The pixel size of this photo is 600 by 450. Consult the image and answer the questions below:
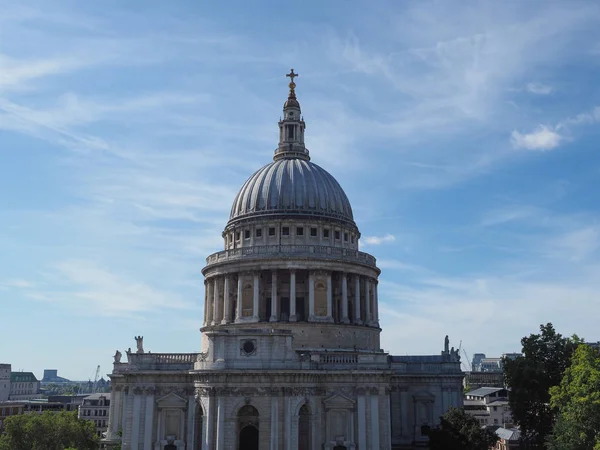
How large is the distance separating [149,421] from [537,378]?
123 feet

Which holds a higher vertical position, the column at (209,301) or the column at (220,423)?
the column at (209,301)

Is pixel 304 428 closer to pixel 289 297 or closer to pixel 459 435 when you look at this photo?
pixel 459 435

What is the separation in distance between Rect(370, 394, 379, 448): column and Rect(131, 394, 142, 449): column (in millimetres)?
22070

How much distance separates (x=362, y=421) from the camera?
59.6 metres

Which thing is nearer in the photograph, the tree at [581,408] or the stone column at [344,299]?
the tree at [581,408]

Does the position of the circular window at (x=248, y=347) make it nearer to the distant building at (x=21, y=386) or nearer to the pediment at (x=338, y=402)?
the pediment at (x=338, y=402)

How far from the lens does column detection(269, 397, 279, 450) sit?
57844mm

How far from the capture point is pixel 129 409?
6303 cm

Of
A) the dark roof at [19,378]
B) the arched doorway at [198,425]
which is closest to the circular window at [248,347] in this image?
the arched doorway at [198,425]

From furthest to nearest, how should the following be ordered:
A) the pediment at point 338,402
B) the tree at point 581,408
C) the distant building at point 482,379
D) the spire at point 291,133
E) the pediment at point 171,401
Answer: the distant building at point 482,379, the spire at point 291,133, the pediment at point 171,401, the pediment at point 338,402, the tree at point 581,408

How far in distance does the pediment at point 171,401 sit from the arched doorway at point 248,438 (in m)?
6.99

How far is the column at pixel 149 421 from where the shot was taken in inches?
2437

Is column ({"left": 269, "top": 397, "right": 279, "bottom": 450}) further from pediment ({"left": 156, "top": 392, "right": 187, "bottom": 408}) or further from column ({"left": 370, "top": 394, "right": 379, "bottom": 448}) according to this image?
pediment ({"left": 156, "top": 392, "right": 187, "bottom": 408})

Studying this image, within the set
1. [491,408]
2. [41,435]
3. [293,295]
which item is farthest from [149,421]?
[491,408]
